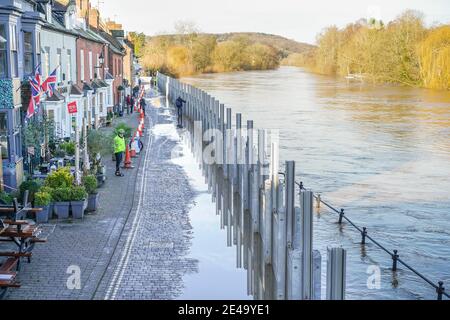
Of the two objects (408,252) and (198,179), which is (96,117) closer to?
(198,179)

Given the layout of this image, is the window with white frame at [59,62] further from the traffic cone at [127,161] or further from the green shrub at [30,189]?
the green shrub at [30,189]

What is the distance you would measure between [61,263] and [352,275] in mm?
6259

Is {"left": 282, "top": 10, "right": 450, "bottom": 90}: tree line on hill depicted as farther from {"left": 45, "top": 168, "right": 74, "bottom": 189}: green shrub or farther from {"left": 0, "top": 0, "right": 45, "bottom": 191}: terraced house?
{"left": 45, "top": 168, "right": 74, "bottom": 189}: green shrub

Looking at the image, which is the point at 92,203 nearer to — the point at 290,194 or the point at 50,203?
the point at 50,203

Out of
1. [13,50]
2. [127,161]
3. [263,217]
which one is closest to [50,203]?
[263,217]

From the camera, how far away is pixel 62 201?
681 inches

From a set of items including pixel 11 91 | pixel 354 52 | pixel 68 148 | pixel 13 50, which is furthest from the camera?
pixel 354 52

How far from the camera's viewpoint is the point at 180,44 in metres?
155

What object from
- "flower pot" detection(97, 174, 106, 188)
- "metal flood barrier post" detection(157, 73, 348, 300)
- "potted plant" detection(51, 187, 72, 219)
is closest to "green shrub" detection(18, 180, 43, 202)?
"potted plant" detection(51, 187, 72, 219)

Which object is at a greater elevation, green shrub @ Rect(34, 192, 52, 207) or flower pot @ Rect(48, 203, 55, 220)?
green shrub @ Rect(34, 192, 52, 207)

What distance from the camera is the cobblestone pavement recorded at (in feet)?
39.9

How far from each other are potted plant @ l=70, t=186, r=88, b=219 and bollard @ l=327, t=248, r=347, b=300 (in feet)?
35.8

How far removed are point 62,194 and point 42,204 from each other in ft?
2.22

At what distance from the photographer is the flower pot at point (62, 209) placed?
17266mm
